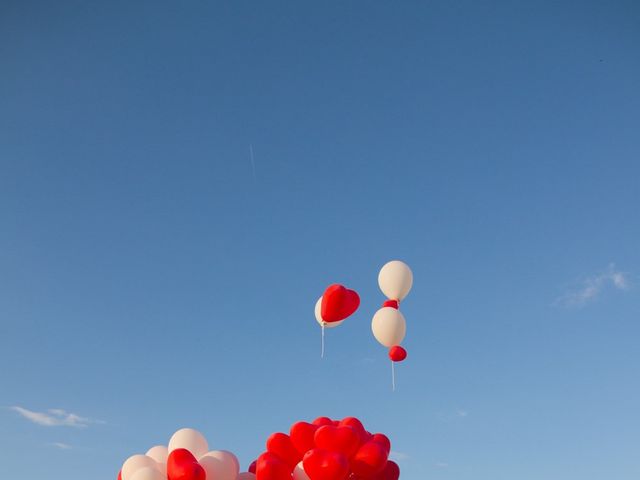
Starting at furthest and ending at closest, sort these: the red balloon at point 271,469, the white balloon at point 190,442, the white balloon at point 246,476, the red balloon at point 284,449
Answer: the white balloon at point 246,476, the white balloon at point 190,442, the red balloon at point 284,449, the red balloon at point 271,469

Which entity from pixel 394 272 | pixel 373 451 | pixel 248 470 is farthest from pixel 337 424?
pixel 394 272

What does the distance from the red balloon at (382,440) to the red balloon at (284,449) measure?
1.20 meters

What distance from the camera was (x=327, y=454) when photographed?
9.49 m

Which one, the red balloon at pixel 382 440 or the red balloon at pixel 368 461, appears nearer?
the red balloon at pixel 368 461

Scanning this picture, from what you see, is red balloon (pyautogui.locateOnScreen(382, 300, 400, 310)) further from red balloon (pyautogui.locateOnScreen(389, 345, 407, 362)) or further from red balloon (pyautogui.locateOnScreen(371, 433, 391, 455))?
red balloon (pyautogui.locateOnScreen(371, 433, 391, 455))

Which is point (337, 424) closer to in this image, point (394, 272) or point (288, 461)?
point (288, 461)

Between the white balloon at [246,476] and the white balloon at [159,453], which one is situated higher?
the white balloon at [159,453]

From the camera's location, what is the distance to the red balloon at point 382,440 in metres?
10.3

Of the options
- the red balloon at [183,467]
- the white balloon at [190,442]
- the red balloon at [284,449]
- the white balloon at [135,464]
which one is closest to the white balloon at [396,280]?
the red balloon at [284,449]

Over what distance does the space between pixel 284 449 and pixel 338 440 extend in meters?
0.98

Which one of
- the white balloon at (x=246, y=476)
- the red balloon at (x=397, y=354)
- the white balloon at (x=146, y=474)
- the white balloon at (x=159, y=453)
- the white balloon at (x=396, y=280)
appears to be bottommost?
the white balloon at (x=146, y=474)

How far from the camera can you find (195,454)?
10305 millimetres

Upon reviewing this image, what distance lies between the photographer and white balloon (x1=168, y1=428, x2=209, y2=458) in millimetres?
10312

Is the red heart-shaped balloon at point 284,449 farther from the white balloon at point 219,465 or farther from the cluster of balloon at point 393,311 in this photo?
the cluster of balloon at point 393,311
